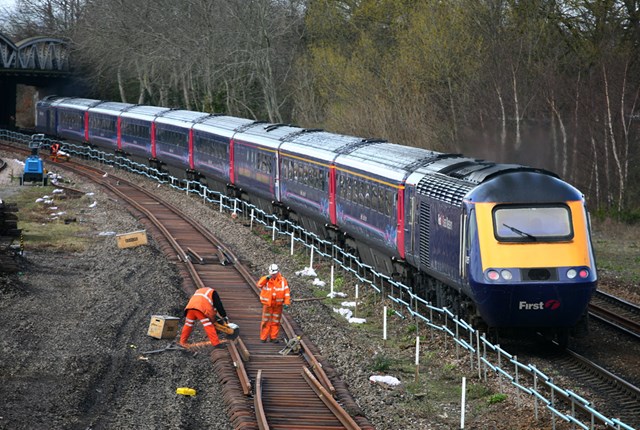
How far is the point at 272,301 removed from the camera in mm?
17516

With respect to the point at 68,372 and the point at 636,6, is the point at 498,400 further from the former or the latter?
the point at 636,6

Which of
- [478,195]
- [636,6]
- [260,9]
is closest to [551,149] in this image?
[636,6]

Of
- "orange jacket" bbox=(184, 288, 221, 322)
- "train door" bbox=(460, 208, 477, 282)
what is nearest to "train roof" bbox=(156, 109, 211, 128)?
"orange jacket" bbox=(184, 288, 221, 322)

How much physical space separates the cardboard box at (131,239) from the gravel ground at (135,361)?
81.6 inches

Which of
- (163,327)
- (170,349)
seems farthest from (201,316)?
(163,327)

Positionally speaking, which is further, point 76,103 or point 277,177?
point 76,103

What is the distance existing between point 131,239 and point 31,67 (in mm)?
55219

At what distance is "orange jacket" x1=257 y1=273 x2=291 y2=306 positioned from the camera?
57.3 ft

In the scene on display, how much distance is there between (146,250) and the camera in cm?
2714

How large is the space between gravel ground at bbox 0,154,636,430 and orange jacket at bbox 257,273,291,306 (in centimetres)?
103

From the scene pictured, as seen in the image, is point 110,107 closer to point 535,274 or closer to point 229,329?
point 229,329

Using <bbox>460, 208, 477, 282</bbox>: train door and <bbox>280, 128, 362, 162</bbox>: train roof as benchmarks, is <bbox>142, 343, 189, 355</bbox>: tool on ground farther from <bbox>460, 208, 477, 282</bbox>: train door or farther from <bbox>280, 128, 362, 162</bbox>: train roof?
<bbox>280, 128, 362, 162</bbox>: train roof

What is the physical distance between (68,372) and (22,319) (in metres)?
3.96

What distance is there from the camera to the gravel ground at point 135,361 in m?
13.4
